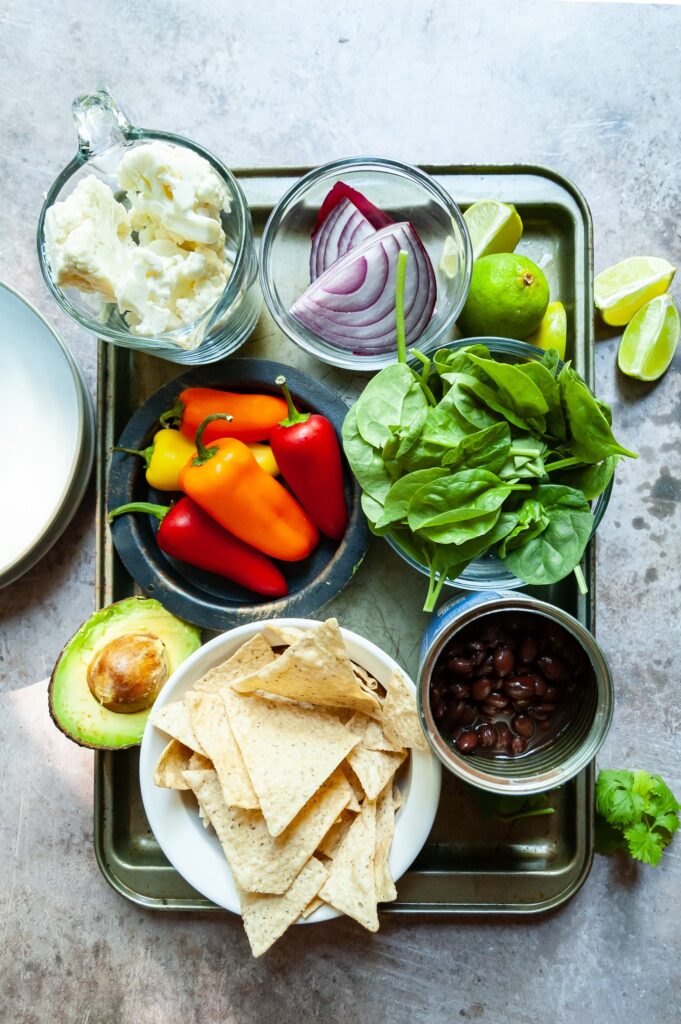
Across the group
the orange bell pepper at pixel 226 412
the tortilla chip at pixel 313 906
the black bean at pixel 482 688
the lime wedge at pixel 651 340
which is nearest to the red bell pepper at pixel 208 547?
the orange bell pepper at pixel 226 412

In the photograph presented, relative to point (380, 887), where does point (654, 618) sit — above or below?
above

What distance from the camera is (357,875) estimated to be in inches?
44.0

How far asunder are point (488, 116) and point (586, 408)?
70cm

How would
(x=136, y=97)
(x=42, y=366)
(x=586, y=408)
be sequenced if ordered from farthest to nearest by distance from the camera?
(x=136, y=97) → (x=42, y=366) → (x=586, y=408)

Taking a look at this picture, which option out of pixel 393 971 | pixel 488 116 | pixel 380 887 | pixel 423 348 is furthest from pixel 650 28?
pixel 393 971

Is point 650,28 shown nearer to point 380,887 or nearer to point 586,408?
point 586,408

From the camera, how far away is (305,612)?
1.22 m

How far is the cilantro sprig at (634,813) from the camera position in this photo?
125cm

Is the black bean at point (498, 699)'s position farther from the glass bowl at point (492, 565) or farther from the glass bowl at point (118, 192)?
the glass bowl at point (118, 192)

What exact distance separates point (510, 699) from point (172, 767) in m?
0.49

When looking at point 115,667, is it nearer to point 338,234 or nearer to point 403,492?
point 403,492

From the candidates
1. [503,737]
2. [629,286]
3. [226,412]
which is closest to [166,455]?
[226,412]

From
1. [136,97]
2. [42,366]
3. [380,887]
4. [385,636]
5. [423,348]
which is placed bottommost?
[380,887]

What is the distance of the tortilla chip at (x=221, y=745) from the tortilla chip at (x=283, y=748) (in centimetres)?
1
